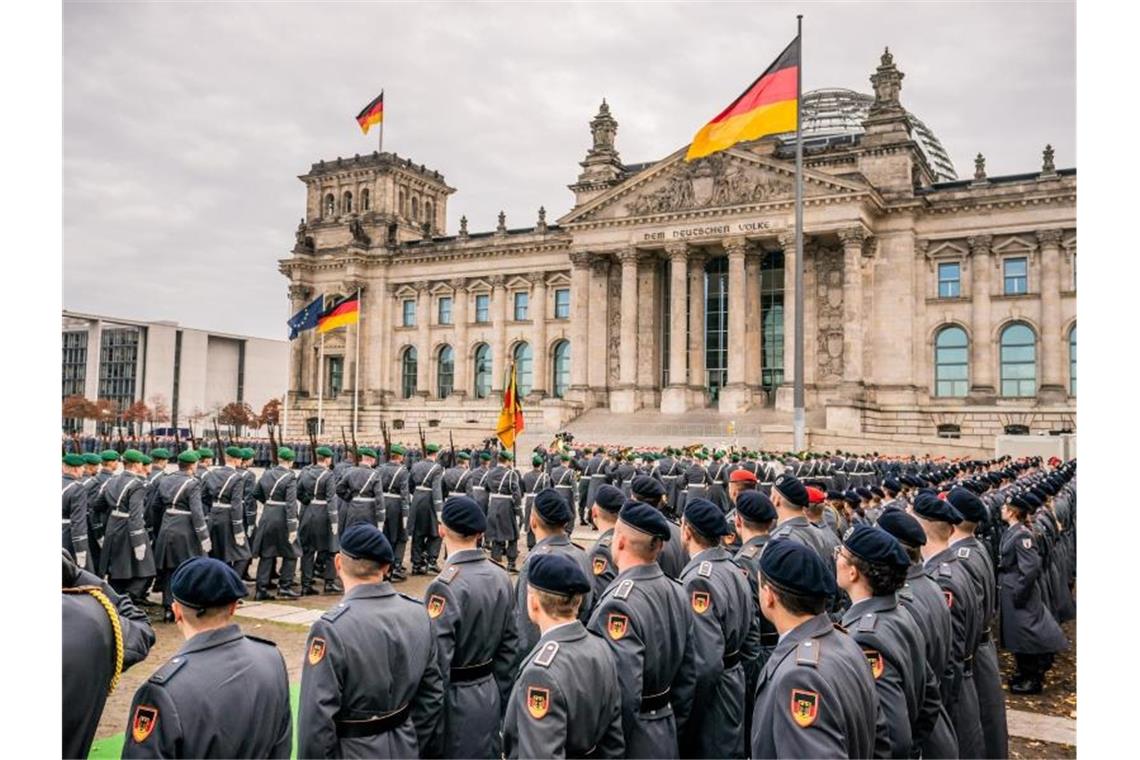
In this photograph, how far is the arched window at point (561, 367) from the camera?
51031mm

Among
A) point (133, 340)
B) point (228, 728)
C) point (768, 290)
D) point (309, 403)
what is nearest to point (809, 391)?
point (768, 290)

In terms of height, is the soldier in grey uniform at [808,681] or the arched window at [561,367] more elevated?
the arched window at [561,367]

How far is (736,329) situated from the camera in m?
42.5

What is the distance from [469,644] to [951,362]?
41.1m

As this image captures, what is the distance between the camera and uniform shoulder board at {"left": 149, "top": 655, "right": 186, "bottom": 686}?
11.7 feet

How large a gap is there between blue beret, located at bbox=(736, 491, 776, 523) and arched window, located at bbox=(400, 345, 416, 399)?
5009 centimetres

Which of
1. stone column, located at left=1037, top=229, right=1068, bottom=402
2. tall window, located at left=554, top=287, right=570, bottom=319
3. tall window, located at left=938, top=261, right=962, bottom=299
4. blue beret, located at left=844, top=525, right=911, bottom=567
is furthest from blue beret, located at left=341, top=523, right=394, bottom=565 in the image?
tall window, located at left=554, top=287, right=570, bottom=319

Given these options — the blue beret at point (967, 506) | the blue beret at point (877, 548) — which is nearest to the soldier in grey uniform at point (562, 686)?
the blue beret at point (877, 548)

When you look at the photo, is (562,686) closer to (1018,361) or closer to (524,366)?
(1018,361)

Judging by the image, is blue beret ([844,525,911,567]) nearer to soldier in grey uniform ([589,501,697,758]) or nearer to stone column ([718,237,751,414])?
soldier in grey uniform ([589,501,697,758])

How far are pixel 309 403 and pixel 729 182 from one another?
3150 centimetres

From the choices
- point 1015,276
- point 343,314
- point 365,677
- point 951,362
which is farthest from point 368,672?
point 1015,276

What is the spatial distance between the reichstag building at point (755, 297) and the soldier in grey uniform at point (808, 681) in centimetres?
3430

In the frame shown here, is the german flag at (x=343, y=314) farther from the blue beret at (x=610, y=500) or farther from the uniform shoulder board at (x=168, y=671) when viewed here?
the uniform shoulder board at (x=168, y=671)
